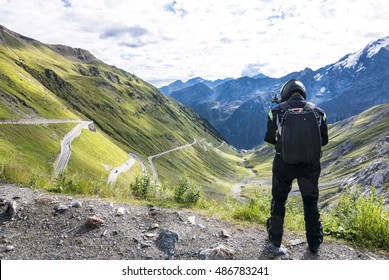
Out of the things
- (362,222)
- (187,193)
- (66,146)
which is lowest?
(66,146)

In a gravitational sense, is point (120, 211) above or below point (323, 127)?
below

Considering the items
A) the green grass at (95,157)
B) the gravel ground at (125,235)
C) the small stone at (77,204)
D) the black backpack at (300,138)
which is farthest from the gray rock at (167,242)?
the green grass at (95,157)

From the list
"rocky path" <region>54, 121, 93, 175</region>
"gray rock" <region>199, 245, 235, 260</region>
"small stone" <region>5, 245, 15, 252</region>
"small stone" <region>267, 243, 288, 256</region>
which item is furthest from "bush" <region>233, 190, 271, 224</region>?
"rocky path" <region>54, 121, 93, 175</region>

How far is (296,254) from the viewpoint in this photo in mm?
9078

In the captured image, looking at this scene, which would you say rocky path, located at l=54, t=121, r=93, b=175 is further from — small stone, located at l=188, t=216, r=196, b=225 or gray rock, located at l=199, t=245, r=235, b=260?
gray rock, located at l=199, t=245, r=235, b=260

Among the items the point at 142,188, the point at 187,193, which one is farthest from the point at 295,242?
the point at 142,188

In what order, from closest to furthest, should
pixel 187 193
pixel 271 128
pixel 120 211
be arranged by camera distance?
1. pixel 271 128
2. pixel 120 211
3. pixel 187 193

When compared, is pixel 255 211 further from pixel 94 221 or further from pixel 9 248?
pixel 9 248

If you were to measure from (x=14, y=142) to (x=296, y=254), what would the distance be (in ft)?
352

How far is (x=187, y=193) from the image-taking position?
13242 millimetres

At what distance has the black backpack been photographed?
9055 millimetres

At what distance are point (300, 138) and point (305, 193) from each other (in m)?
1.72

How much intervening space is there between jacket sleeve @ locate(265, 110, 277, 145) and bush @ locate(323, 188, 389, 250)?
316 cm
